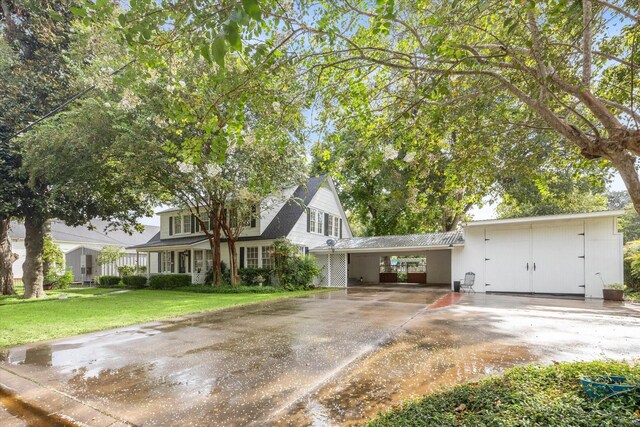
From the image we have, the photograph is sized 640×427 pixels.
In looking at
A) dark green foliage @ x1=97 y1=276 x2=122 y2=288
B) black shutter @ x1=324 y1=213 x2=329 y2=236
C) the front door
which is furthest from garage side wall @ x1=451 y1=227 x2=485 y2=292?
dark green foliage @ x1=97 y1=276 x2=122 y2=288

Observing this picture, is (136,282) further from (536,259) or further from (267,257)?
(536,259)

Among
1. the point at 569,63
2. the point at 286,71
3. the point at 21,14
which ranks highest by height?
the point at 21,14

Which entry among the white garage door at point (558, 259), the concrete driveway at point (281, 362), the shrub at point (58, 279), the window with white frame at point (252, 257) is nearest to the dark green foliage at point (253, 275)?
the window with white frame at point (252, 257)

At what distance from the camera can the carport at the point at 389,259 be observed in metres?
18.2

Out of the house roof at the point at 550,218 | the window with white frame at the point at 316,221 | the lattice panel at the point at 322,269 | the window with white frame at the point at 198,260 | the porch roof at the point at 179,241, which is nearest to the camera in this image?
the house roof at the point at 550,218

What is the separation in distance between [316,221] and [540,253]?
11.8 metres

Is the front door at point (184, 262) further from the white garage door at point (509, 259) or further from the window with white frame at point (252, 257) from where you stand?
the white garage door at point (509, 259)

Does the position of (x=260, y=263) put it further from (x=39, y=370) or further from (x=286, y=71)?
(x=286, y=71)

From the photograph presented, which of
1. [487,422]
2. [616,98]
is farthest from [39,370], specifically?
[616,98]

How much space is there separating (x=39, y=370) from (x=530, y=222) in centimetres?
1629

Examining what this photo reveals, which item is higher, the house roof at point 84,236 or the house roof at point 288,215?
the house roof at point 288,215

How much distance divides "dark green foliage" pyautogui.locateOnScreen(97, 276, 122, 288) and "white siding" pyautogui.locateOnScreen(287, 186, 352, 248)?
13.3 metres

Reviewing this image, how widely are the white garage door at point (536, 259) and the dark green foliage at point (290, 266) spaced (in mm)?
8858

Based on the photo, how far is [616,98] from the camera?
5219 mm
